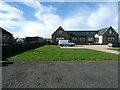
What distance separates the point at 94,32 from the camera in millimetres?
70750

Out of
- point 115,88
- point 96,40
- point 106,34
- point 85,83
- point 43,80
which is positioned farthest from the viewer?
point 96,40

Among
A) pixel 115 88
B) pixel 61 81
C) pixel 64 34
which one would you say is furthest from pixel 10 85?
pixel 64 34

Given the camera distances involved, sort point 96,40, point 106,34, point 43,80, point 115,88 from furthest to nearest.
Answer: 1. point 96,40
2. point 106,34
3. point 43,80
4. point 115,88

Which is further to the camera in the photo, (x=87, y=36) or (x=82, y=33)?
(x=82, y=33)

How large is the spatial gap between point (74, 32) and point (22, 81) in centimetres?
6358

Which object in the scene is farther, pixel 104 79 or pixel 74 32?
pixel 74 32

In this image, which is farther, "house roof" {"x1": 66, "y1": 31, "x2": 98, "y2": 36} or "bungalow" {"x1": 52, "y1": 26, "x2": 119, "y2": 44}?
"house roof" {"x1": 66, "y1": 31, "x2": 98, "y2": 36}

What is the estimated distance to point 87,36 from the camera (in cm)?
6825

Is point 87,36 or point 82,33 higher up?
point 82,33

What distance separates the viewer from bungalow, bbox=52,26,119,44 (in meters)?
63.8

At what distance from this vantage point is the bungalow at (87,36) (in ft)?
209

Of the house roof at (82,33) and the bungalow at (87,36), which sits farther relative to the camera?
the house roof at (82,33)

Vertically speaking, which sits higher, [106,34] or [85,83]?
[106,34]

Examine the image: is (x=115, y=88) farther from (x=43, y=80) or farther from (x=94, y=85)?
(x=43, y=80)
